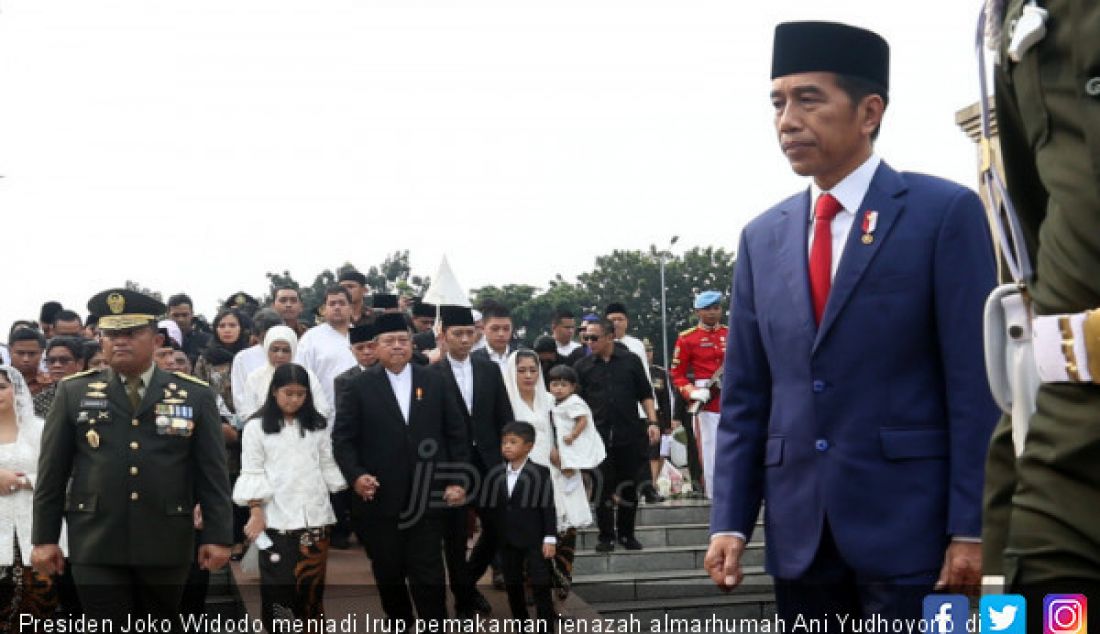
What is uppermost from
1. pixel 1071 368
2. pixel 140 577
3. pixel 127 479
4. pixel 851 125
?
pixel 851 125

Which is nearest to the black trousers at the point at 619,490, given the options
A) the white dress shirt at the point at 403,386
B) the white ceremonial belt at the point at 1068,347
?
the white dress shirt at the point at 403,386

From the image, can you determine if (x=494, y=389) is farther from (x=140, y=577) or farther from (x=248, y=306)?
(x=248, y=306)

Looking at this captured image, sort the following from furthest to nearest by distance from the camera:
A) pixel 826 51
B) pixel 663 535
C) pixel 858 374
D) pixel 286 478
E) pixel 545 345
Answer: pixel 545 345, pixel 663 535, pixel 286 478, pixel 826 51, pixel 858 374

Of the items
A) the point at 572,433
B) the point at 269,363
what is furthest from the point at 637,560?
the point at 269,363

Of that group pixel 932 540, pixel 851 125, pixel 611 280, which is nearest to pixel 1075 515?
pixel 932 540

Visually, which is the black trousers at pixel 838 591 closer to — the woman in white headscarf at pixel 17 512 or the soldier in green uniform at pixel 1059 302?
the soldier in green uniform at pixel 1059 302

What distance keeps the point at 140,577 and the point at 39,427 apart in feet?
A: 7.37

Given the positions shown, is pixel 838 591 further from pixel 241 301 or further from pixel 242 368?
pixel 241 301

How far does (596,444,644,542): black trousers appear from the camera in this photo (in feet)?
42.9

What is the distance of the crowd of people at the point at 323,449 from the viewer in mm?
7480

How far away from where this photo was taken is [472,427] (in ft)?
34.3

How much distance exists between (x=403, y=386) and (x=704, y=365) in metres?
4.49

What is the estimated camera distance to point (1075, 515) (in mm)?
2439

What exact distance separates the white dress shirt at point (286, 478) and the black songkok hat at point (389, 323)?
91 cm
